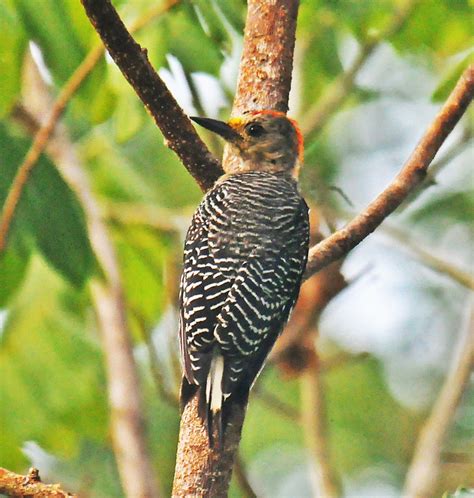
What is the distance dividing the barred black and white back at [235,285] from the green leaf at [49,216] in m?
0.60

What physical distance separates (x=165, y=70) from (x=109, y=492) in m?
4.89

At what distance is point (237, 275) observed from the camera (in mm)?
5941

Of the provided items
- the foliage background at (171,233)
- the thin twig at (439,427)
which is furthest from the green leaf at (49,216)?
the thin twig at (439,427)

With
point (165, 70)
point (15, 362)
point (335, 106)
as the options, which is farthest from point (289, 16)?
point (15, 362)

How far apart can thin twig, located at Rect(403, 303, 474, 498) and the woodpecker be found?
70.5 inches

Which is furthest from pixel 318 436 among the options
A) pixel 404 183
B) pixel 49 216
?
pixel 404 183

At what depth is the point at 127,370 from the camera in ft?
25.3

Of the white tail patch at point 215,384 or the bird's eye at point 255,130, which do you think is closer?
the white tail patch at point 215,384

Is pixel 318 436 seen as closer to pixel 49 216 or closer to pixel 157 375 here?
pixel 157 375

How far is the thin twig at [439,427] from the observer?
743cm

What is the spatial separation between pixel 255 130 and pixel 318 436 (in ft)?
7.55

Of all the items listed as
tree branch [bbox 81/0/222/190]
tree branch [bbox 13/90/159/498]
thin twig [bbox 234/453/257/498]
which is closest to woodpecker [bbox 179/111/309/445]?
tree branch [bbox 81/0/222/190]

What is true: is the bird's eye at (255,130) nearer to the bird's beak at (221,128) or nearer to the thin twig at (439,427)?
the bird's beak at (221,128)

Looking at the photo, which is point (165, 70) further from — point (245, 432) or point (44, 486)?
point (245, 432)
